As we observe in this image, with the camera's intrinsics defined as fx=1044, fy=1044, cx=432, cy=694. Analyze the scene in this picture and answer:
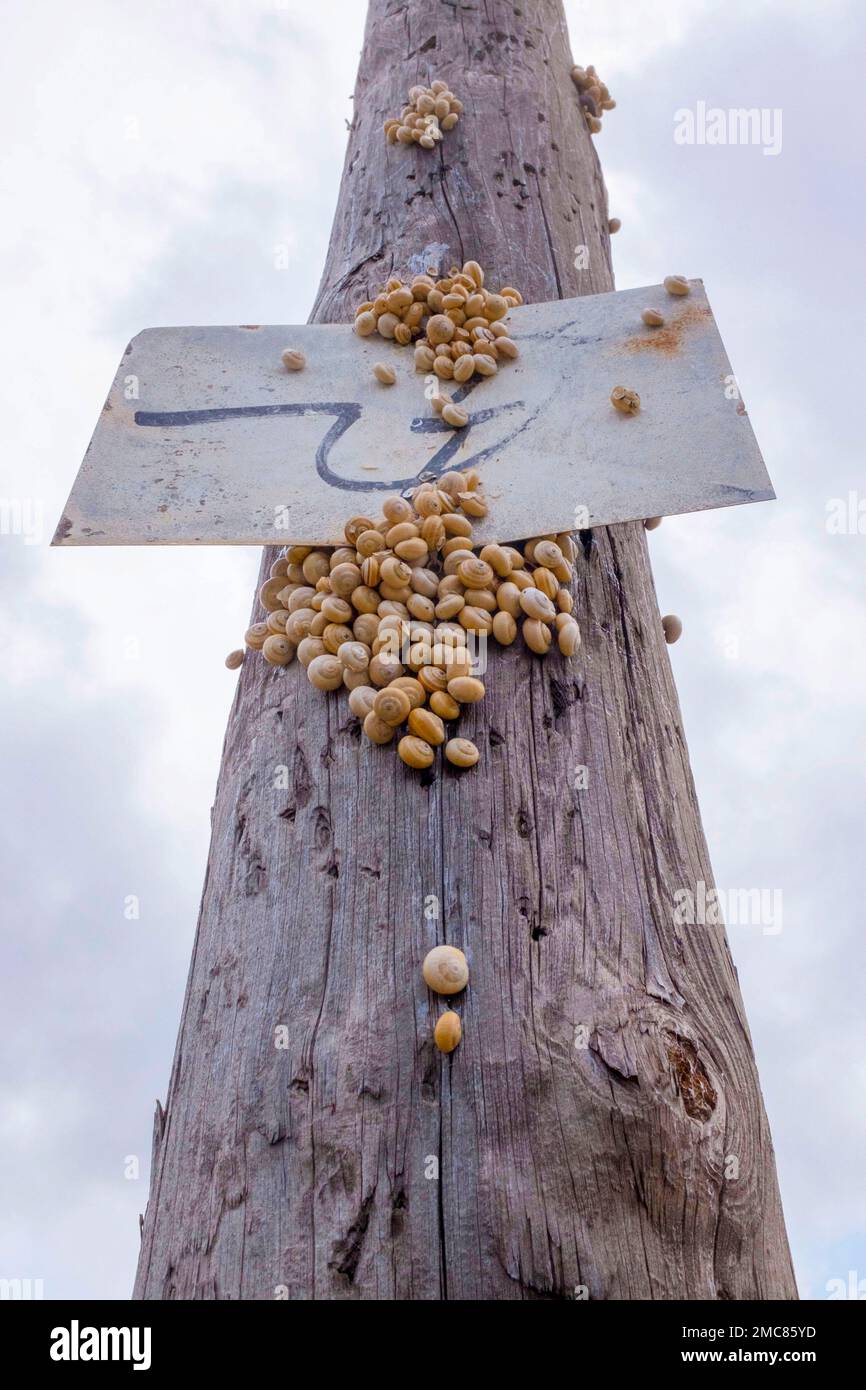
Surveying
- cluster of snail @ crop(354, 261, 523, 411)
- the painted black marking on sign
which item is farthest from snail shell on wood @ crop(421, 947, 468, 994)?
cluster of snail @ crop(354, 261, 523, 411)

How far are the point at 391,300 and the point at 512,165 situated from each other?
74 centimetres

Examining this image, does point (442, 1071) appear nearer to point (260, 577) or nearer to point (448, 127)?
point (260, 577)

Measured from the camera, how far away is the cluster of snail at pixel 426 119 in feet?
8.50

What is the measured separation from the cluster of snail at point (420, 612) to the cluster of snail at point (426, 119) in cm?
123

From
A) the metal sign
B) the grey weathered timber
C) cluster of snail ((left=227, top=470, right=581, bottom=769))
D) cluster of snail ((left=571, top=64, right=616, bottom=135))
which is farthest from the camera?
cluster of snail ((left=571, top=64, right=616, bottom=135))

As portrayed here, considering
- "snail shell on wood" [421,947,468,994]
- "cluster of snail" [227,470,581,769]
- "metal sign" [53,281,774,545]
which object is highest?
"metal sign" [53,281,774,545]

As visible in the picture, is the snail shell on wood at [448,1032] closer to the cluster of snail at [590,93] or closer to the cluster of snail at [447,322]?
the cluster of snail at [447,322]

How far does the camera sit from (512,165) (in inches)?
102

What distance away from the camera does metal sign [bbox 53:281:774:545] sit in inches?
72.8

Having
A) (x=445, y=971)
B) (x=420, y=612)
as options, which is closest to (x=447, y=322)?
(x=420, y=612)

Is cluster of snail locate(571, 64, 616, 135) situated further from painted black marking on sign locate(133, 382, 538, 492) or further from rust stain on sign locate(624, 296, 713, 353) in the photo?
painted black marking on sign locate(133, 382, 538, 492)

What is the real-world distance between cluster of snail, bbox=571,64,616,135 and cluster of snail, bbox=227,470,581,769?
68.7 inches

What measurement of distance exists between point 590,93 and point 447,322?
1.41 metres
